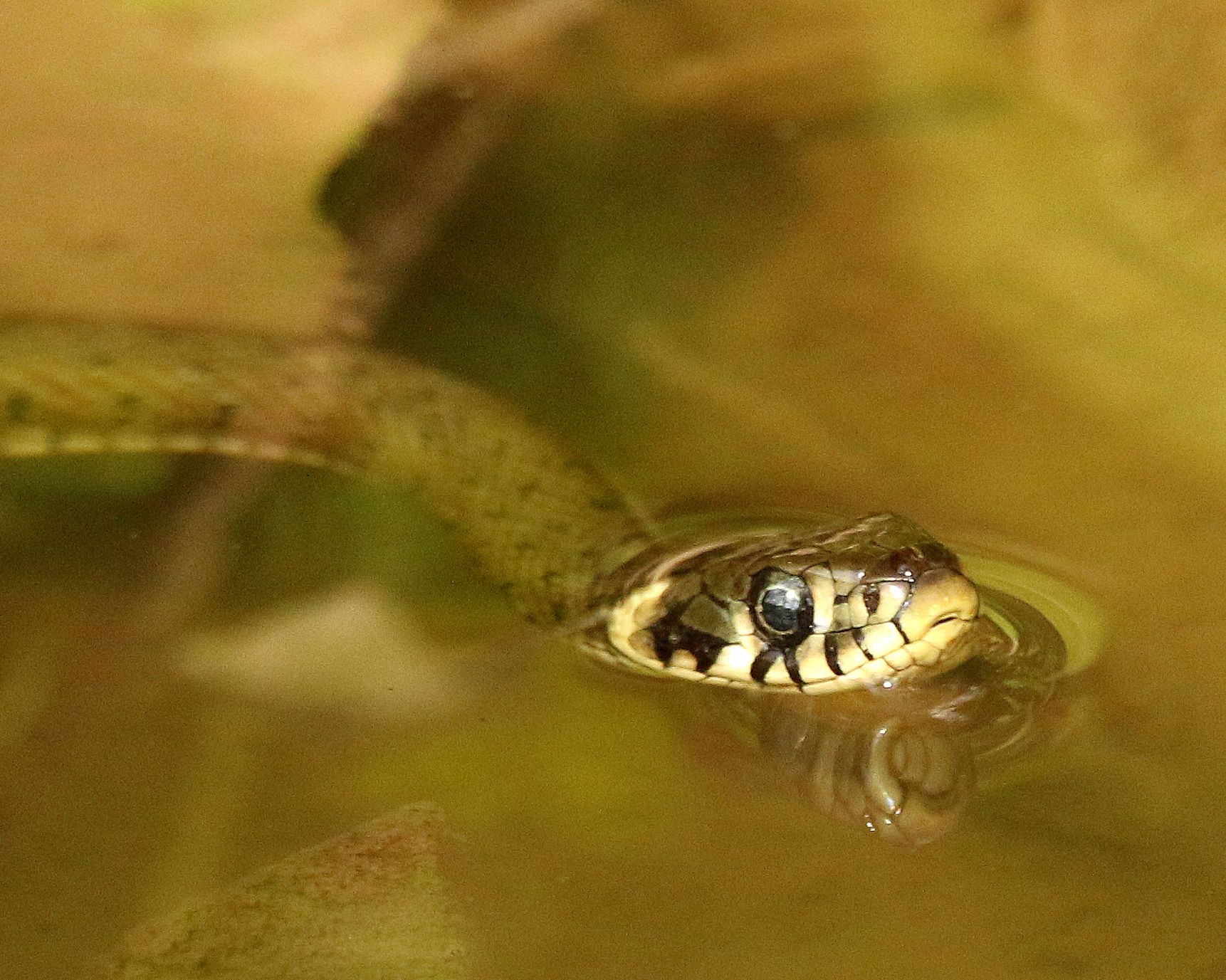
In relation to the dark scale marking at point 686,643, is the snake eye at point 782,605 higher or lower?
higher

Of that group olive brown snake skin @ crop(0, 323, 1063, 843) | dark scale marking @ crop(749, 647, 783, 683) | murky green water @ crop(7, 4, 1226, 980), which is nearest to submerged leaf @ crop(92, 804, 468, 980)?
murky green water @ crop(7, 4, 1226, 980)

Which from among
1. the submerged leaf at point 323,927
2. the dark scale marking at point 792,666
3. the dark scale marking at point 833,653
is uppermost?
the dark scale marking at point 833,653

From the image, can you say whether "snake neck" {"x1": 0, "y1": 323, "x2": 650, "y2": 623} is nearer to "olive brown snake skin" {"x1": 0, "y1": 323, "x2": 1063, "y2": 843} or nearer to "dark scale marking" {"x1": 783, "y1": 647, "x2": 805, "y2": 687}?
"olive brown snake skin" {"x1": 0, "y1": 323, "x2": 1063, "y2": 843}

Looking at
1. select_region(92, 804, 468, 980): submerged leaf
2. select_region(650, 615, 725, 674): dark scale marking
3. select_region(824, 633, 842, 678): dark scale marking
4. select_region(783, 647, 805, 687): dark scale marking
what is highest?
select_region(824, 633, 842, 678): dark scale marking

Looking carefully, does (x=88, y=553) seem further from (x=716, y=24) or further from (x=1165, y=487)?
(x=716, y=24)

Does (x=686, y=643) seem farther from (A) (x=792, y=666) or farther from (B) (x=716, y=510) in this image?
(B) (x=716, y=510)

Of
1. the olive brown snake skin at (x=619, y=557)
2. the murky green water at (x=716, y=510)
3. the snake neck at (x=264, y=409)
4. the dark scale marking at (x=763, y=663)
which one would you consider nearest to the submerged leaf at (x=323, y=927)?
the murky green water at (x=716, y=510)

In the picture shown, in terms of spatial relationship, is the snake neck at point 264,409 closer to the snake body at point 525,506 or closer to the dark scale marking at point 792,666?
the snake body at point 525,506

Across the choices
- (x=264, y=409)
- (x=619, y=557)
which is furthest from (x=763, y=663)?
(x=264, y=409)
